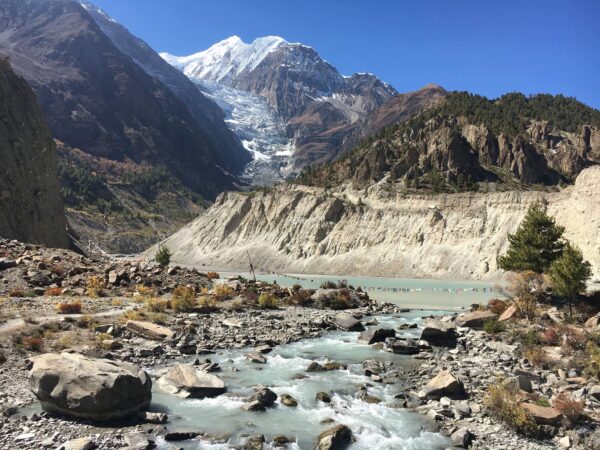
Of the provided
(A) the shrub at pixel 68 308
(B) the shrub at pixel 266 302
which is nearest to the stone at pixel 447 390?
(A) the shrub at pixel 68 308

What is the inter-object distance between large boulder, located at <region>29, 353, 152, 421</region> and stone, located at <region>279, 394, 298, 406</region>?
5030 mm

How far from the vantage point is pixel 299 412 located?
1627 centimetres

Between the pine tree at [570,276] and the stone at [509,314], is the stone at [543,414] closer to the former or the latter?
the pine tree at [570,276]

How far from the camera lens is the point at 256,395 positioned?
55.4 ft

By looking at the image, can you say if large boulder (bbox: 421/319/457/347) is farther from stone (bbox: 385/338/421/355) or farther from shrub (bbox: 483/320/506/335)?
shrub (bbox: 483/320/506/335)

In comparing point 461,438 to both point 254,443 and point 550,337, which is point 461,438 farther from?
point 550,337

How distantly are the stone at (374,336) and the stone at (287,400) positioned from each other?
→ 1135 centimetres

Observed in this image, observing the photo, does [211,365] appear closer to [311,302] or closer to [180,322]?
[180,322]

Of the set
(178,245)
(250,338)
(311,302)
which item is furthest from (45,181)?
(178,245)

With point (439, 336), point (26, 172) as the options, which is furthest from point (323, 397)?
point (26, 172)

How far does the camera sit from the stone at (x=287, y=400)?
16.9 m

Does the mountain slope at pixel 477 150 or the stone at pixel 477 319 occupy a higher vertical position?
the mountain slope at pixel 477 150

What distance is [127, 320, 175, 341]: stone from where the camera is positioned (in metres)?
25.1

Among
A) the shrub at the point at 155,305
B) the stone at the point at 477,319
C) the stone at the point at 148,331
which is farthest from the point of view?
the stone at the point at 477,319
